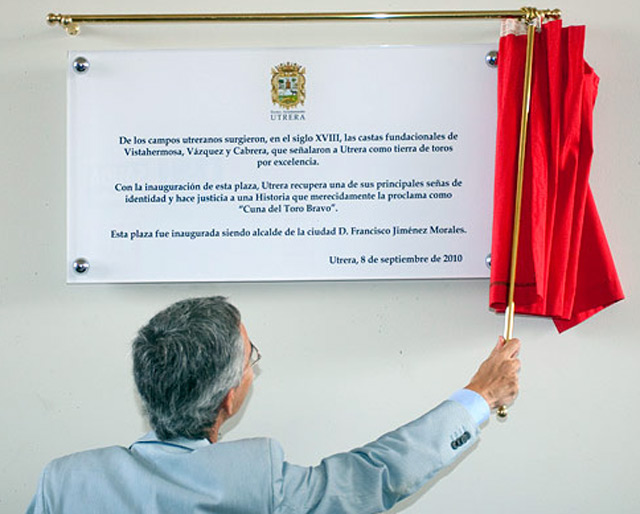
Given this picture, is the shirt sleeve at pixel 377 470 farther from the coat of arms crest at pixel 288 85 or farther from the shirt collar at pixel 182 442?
the coat of arms crest at pixel 288 85

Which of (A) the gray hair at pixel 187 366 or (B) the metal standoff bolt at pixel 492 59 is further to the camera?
(B) the metal standoff bolt at pixel 492 59

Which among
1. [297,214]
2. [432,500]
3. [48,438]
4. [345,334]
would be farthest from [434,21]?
[48,438]

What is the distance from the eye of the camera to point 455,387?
2.00 metres

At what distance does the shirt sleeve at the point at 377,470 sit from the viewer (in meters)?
1.30

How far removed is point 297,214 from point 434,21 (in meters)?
0.58

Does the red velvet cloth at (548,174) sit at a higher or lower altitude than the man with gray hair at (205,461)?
higher

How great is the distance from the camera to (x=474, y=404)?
1.50 m

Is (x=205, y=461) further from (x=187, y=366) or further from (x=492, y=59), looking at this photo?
(x=492, y=59)

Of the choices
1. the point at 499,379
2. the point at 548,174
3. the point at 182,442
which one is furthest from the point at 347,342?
the point at 182,442

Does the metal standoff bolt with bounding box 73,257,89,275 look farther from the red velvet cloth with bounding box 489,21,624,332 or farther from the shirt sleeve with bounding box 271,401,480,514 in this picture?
the red velvet cloth with bounding box 489,21,624,332

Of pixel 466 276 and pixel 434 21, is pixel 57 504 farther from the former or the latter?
pixel 434 21

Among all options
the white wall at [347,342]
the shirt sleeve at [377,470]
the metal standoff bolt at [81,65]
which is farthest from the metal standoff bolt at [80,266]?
the shirt sleeve at [377,470]

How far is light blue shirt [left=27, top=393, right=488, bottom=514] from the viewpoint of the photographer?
1.24m

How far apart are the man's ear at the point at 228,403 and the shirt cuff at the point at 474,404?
1.34 ft
